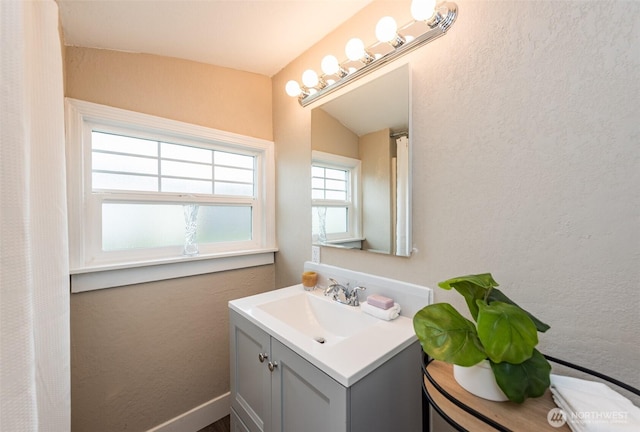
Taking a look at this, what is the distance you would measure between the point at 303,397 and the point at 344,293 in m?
0.50

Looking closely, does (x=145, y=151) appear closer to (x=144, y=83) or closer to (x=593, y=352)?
(x=144, y=83)

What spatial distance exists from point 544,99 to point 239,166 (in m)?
1.55

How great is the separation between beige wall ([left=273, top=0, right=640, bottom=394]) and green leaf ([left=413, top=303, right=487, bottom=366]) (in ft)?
1.17

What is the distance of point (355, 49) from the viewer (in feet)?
Result: 3.63

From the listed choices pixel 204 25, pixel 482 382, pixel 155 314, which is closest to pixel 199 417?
pixel 155 314

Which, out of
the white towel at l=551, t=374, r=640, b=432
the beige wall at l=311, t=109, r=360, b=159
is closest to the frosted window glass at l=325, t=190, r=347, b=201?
the beige wall at l=311, t=109, r=360, b=159

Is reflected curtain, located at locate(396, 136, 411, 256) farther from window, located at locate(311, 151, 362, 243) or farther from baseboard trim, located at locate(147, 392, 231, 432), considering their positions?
baseboard trim, located at locate(147, 392, 231, 432)

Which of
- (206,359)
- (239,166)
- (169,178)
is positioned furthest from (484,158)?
(206,359)

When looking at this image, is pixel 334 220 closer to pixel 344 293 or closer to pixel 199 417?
pixel 344 293

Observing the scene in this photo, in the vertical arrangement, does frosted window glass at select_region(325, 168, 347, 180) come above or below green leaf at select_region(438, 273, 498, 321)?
above

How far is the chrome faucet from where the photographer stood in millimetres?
1180

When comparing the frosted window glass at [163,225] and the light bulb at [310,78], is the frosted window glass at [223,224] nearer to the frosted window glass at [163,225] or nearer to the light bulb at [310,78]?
the frosted window glass at [163,225]

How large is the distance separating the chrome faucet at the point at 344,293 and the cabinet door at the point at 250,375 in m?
0.41

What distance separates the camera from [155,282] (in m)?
1.34
